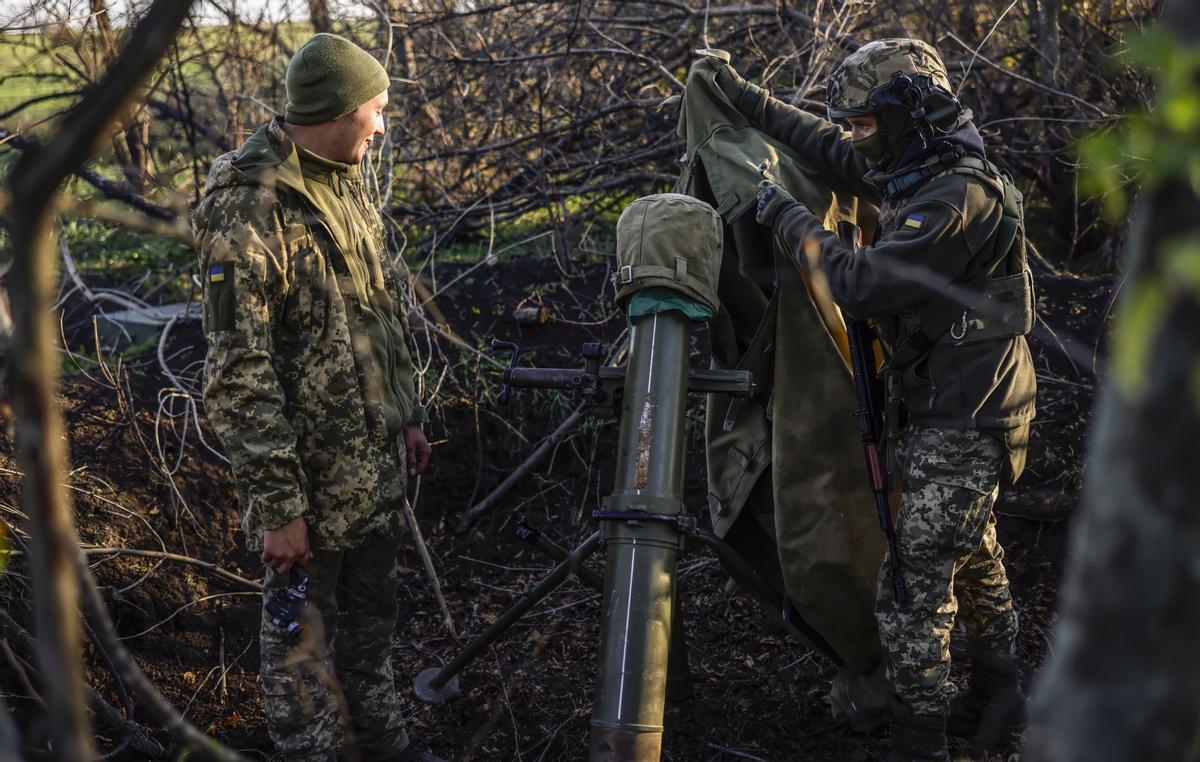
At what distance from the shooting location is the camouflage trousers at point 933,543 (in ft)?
11.2

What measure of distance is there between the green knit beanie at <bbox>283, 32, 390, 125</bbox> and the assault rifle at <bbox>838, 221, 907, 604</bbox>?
159 centimetres

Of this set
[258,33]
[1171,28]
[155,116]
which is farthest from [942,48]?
[1171,28]

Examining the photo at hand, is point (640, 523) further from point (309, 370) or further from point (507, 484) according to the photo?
point (507, 484)

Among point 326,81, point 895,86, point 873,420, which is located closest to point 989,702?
point 873,420

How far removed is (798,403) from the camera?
3.77 metres

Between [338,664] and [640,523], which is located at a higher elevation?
[640,523]

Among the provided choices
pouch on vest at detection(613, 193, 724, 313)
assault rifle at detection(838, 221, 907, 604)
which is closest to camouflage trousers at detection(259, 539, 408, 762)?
pouch on vest at detection(613, 193, 724, 313)

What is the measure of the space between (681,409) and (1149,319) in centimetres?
237

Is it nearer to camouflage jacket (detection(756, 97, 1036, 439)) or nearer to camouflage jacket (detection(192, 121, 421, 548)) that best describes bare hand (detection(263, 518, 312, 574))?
camouflage jacket (detection(192, 121, 421, 548))

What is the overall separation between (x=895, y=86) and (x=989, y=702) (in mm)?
2120

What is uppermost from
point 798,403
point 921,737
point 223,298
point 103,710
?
point 798,403

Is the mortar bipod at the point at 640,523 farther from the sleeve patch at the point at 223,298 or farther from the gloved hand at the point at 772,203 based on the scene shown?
the sleeve patch at the point at 223,298

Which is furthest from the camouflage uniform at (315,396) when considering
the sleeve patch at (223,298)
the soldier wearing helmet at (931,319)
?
the soldier wearing helmet at (931,319)

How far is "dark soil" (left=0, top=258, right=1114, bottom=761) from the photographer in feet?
13.3
